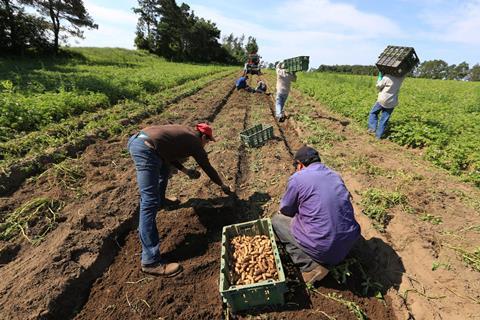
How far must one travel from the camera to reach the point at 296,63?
8.70 metres

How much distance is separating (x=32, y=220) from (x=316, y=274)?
4.07 metres

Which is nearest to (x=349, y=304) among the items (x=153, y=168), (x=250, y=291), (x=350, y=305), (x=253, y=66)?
(x=350, y=305)

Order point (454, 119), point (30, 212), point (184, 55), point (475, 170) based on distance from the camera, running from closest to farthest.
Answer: point (30, 212) → point (475, 170) → point (454, 119) → point (184, 55)

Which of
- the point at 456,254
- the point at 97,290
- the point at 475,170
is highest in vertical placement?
the point at 475,170

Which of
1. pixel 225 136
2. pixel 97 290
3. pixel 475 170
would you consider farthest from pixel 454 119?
pixel 97 290

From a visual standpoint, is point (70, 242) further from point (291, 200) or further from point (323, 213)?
point (323, 213)

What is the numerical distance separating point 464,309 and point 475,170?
3813mm

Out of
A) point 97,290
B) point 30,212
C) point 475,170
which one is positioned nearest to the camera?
point 97,290

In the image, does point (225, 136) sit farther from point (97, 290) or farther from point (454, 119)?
point (454, 119)

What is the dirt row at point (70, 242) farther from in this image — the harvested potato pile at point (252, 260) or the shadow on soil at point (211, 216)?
the harvested potato pile at point (252, 260)

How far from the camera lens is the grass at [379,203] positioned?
4230 millimetres

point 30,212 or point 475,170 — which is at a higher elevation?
point 475,170

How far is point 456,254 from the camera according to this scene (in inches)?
140

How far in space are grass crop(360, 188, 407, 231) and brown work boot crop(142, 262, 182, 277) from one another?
9.19 ft
